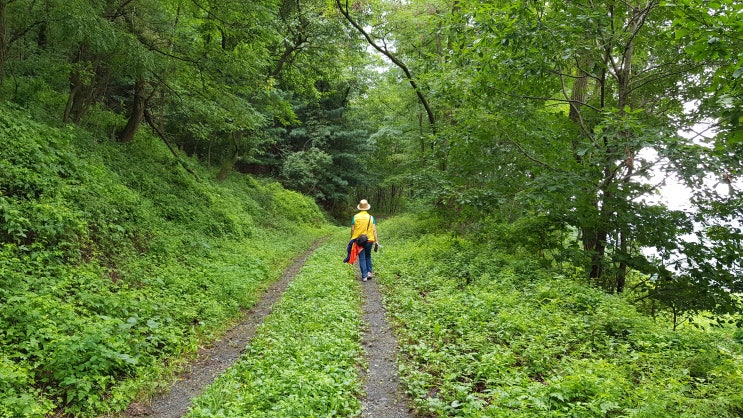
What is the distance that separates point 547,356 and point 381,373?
200 cm

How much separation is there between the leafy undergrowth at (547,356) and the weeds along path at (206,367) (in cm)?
251

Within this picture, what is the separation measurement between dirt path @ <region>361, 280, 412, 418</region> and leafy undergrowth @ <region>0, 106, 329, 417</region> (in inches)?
102

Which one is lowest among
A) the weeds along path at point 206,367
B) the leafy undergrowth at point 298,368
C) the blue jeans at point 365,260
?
the weeds along path at point 206,367

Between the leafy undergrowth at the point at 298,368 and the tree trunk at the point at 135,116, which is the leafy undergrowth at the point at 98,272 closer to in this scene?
the tree trunk at the point at 135,116

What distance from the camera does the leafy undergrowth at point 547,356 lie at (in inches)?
141

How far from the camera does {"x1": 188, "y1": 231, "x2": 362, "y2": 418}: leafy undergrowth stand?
4051 mm

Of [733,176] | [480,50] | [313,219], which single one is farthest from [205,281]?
[313,219]

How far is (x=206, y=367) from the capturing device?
561 cm

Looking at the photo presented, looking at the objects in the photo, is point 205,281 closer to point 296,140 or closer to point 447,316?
point 447,316

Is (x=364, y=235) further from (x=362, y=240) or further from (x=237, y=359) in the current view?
(x=237, y=359)

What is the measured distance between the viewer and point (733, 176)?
6.48m

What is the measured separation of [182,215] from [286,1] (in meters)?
10.0

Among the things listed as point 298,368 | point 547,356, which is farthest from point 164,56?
point 547,356

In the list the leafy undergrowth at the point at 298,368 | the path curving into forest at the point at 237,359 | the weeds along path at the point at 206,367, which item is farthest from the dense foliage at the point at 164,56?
the leafy undergrowth at the point at 298,368
